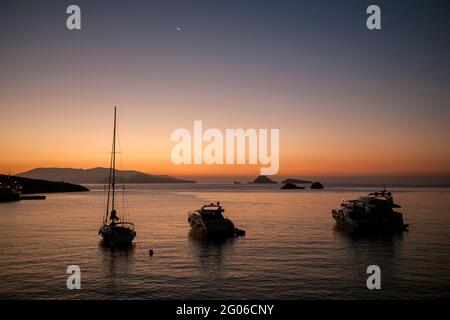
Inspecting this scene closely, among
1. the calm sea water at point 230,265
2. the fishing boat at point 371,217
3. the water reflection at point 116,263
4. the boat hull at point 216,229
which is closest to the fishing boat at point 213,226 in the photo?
the boat hull at point 216,229

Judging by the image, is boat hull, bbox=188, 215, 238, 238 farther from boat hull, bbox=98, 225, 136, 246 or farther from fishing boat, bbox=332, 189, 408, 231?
fishing boat, bbox=332, 189, 408, 231

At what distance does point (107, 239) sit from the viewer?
162ft

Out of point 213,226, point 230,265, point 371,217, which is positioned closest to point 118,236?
point 213,226

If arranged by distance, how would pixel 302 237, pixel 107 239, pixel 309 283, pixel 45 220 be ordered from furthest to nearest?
pixel 45 220, pixel 302 237, pixel 107 239, pixel 309 283

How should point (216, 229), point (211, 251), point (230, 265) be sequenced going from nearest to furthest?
1. point (230, 265)
2. point (211, 251)
3. point (216, 229)

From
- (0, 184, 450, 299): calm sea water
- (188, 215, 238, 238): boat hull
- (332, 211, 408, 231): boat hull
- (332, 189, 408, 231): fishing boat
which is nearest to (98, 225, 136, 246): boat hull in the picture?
(0, 184, 450, 299): calm sea water

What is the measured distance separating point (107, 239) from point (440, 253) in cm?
4142

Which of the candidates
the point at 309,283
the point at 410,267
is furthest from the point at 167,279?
the point at 410,267

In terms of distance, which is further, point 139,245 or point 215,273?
point 139,245

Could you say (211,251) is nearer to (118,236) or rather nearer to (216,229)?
(216,229)

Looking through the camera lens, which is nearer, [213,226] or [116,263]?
[116,263]
